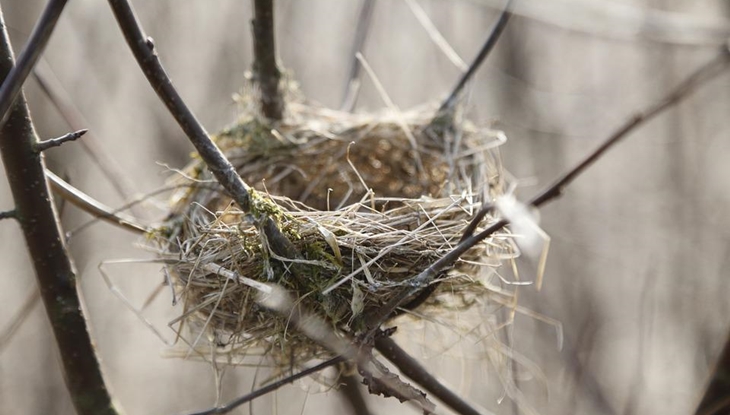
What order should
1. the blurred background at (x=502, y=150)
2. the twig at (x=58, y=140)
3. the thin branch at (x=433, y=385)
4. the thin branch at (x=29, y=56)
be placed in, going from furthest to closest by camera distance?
the blurred background at (x=502, y=150) → the thin branch at (x=433, y=385) → the twig at (x=58, y=140) → the thin branch at (x=29, y=56)

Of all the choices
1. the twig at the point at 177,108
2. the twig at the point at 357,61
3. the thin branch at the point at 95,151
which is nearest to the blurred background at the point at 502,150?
the twig at the point at 357,61

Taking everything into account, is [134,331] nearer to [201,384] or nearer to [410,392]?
[201,384]

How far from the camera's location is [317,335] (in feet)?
4.21

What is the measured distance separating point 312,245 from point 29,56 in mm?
567

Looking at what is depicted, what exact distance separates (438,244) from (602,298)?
4397mm

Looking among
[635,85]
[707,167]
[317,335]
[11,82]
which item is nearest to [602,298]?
[707,167]

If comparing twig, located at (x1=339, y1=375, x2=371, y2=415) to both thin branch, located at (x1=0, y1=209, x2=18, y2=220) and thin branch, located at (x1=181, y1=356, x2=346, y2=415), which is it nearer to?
thin branch, located at (x1=181, y1=356, x2=346, y2=415)

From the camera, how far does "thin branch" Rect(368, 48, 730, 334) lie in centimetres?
105

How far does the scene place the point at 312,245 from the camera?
132cm

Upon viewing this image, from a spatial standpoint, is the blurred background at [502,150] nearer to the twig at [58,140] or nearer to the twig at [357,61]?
the twig at [357,61]

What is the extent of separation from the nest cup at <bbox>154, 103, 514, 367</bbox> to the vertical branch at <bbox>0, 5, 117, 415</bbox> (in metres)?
0.20

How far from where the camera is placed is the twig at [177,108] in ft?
3.75

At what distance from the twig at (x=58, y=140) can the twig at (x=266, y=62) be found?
64 cm

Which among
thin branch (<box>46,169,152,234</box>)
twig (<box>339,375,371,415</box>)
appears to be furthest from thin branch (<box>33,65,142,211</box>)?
twig (<box>339,375,371,415</box>)
